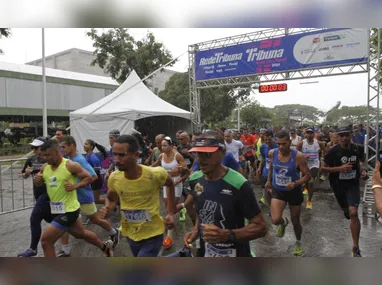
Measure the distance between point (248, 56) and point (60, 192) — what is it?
954 cm

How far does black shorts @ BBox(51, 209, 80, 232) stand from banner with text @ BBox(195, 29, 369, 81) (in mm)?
8958

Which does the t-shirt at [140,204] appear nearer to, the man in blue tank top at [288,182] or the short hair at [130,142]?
the short hair at [130,142]

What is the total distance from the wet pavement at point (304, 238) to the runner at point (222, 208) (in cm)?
250

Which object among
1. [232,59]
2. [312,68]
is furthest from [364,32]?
[232,59]

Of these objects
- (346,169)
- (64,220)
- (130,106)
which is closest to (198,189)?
(64,220)

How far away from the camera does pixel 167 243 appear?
4836 mm

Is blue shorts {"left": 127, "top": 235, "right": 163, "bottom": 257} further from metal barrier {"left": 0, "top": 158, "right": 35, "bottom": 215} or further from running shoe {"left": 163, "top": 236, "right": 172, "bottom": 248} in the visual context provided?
metal barrier {"left": 0, "top": 158, "right": 35, "bottom": 215}

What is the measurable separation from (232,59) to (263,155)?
596 cm

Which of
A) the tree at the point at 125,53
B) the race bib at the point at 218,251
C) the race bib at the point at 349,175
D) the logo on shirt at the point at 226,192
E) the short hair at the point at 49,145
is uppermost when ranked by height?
the tree at the point at 125,53

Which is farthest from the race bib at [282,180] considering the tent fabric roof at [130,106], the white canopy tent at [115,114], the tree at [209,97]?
the tree at [209,97]

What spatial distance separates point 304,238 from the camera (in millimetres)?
5367

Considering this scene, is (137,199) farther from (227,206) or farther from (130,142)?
(227,206)

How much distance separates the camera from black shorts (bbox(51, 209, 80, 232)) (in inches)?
147

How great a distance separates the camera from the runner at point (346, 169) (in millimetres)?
4441
